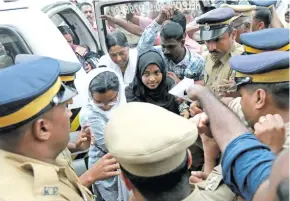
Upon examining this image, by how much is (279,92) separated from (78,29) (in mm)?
4148

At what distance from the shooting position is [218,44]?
3.96 m

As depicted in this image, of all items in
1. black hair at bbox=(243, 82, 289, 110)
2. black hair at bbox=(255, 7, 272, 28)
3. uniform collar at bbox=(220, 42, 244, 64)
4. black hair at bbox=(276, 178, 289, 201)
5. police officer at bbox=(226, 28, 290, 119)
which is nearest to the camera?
black hair at bbox=(276, 178, 289, 201)

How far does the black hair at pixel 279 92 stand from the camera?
6.26 ft

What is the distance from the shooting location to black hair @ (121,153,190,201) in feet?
4.91

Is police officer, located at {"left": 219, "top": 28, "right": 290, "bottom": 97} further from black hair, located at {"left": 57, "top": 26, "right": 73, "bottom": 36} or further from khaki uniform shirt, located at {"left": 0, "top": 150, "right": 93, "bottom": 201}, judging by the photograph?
black hair, located at {"left": 57, "top": 26, "right": 73, "bottom": 36}

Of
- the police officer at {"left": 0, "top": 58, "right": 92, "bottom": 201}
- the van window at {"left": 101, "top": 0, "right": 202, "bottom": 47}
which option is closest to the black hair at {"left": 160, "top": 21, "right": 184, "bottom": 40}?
the van window at {"left": 101, "top": 0, "right": 202, "bottom": 47}

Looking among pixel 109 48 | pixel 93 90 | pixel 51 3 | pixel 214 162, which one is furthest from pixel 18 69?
pixel 51 3

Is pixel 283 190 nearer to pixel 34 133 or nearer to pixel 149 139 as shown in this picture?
pixel 149 139

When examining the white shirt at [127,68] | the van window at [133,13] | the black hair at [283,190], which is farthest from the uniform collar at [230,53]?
the black hair at [283,190]

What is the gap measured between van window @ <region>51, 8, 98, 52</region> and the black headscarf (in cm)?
198

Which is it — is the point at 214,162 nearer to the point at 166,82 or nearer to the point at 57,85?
the point at 57,85

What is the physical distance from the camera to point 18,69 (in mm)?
1839

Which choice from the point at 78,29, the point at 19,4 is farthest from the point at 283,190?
the point at 78,29

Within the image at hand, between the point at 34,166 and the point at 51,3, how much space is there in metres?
3.65
